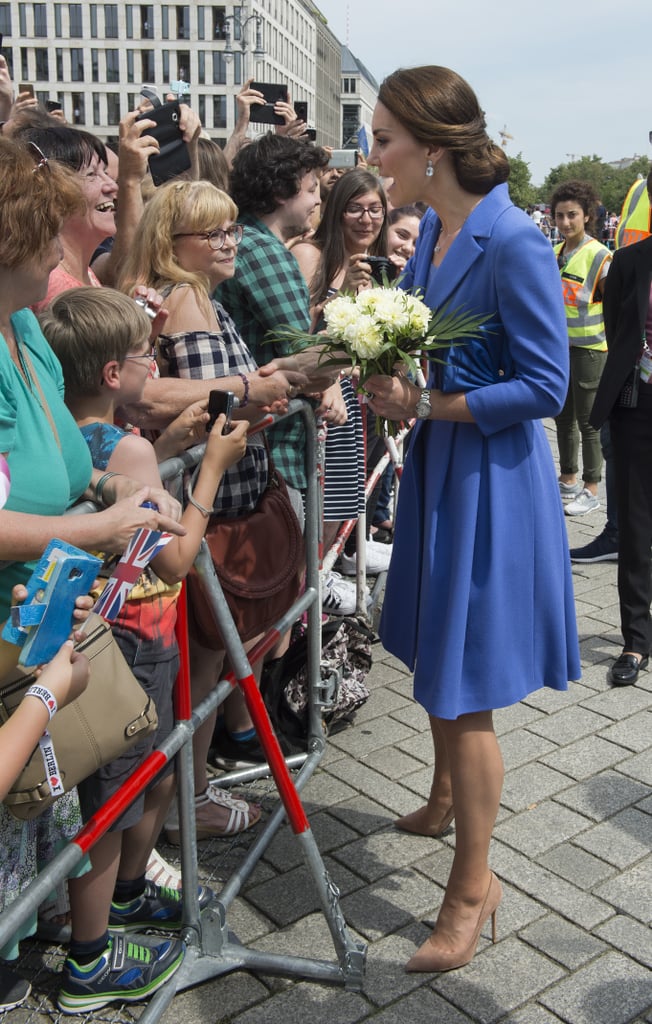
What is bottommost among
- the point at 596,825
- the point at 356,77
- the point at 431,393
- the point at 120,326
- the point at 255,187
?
the point at 596,825

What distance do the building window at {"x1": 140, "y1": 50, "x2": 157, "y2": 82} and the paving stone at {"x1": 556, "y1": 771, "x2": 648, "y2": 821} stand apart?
102 meters

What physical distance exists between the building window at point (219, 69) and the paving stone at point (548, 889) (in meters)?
102

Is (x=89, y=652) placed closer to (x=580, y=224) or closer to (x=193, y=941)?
(x=193, y=941)

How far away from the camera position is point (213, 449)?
236cm

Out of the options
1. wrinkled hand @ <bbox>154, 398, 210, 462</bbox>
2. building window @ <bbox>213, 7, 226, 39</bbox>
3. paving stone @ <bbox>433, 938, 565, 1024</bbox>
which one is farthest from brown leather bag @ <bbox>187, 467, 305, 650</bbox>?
building window @ <bbox>213, 7, 226, 39</bbox>

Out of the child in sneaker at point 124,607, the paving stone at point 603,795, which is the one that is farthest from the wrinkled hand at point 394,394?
the paving stone at point 603,795

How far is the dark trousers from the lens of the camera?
475 cm

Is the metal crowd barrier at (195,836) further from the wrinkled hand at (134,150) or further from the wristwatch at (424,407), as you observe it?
the wrinkled hand at (134,150)

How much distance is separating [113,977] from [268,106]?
17.9 feet

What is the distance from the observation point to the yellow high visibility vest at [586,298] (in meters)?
7.62

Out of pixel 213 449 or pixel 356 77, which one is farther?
pixel 356 77

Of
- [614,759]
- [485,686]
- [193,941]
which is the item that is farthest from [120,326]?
[614,759]

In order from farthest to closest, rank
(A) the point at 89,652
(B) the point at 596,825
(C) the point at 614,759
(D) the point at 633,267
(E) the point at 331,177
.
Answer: (E) the point at 331,177 < (D) the point at 633,267 < (C) the point at 614,759 < (B) the point at 596,825 < (A) the point at 89,652

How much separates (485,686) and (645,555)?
2403 millimetres
